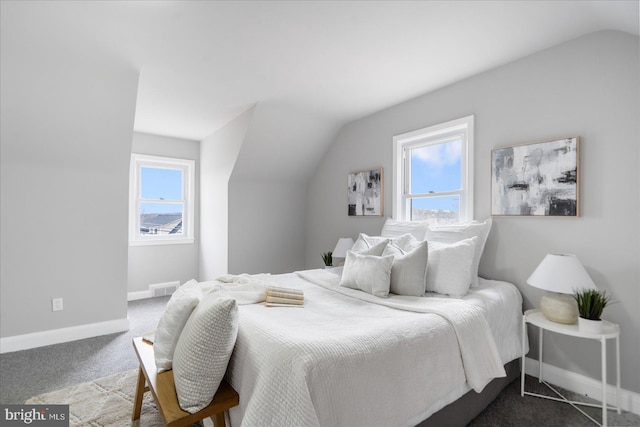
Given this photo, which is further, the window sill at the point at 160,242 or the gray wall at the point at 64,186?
the window sill at the point at 160,242

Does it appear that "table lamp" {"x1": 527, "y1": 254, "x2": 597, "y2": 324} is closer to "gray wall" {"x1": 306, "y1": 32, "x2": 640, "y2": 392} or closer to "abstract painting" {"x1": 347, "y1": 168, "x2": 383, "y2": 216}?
"gray wall" {"x1": 306, "y1": 32, "x2": 640, "y2": 392}

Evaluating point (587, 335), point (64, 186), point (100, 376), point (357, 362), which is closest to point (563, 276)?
point (587, 335)

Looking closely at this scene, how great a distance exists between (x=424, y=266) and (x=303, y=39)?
6.16ft

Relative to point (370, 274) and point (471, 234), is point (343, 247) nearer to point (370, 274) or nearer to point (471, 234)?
point (370, 274)

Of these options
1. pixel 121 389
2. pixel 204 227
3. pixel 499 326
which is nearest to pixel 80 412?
pixel 121 389

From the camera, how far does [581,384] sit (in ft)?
7.05

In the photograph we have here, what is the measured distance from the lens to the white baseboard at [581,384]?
6.43ft

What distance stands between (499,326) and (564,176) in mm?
1190

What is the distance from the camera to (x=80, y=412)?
191 cm

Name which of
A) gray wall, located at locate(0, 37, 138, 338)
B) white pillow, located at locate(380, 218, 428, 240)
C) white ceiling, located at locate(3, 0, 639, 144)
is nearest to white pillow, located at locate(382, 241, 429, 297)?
white pillow, located at locate(380, 218, 428, 240)

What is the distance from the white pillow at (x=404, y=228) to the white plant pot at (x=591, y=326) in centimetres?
133

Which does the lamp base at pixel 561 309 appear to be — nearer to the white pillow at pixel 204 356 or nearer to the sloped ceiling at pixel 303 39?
the sloped ceiling at pixel 303 39

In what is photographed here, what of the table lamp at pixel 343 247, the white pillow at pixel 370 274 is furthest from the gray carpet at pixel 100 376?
the table lamp at pixel 343 247

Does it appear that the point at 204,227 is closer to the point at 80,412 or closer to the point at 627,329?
the point at 80,412
